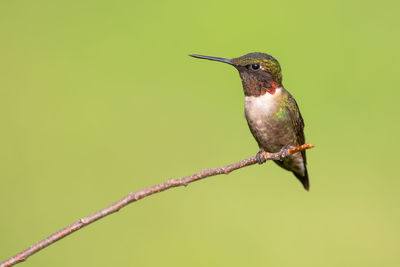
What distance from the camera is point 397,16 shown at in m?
7.00

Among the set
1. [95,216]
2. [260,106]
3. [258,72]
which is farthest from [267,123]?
[95,216]

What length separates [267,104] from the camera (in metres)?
2.90

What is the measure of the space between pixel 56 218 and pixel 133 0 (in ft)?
11.4

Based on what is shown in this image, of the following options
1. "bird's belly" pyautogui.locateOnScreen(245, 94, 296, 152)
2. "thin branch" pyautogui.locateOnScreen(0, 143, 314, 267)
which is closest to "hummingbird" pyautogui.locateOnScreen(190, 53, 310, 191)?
"bird's belly" pyautogui.locateOnScreen(245, 94, 296, 152)

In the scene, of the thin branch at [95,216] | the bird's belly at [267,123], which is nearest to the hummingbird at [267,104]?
the bird's belly at [267,123]

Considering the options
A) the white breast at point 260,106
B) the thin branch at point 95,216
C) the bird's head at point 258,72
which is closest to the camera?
the thin branch at point 95,216

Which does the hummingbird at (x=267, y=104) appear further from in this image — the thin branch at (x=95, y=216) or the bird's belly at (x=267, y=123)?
the thin branch at (x=95, y=216)

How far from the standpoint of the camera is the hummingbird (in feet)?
9.12

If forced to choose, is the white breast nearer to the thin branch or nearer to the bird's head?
the bird's head

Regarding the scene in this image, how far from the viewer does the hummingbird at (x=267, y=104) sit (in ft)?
9.12

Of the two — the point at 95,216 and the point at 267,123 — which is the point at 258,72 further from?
the point at 95,216

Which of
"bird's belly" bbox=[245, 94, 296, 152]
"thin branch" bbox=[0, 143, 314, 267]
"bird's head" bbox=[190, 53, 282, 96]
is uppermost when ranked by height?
"bird's head" bbox=[190, 53, 282, 96]

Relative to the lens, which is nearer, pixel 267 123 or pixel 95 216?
pixel 95 216

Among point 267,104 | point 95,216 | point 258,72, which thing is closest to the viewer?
point 95,216
